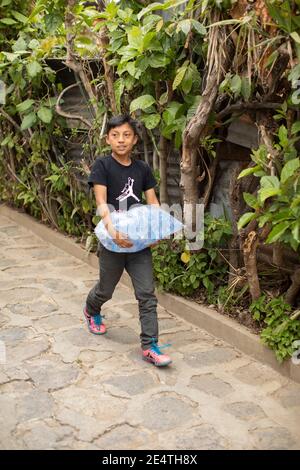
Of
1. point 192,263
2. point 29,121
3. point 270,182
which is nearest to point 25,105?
point 29,121

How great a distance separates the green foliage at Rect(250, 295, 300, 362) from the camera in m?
3.59

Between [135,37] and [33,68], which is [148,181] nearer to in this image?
[135,37]

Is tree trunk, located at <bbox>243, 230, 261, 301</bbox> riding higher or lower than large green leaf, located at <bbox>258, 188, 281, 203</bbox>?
lower

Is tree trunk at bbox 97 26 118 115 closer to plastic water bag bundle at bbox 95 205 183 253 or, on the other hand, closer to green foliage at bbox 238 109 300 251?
plastic water bag bundle at bbox 95 205 183 253

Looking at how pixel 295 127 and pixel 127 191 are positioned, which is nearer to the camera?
pixel 295 127

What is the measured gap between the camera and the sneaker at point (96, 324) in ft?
13.8

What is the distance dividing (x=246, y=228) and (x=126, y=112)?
1.61 m

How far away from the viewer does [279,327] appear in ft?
12.0

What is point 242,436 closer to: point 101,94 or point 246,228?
point 246,228

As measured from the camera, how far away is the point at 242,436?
2990 mm

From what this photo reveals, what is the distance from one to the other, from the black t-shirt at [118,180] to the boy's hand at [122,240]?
23cm

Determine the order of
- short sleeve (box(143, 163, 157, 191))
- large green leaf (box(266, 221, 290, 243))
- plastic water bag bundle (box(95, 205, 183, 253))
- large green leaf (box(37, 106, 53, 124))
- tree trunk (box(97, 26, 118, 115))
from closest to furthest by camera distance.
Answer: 1. large green leaf (box(266, 221, 290, 243))
2. plastic water bag bundle (box(95, 205, 183, 253))
3. short sleeve (box(143, 163, 157, 191))
4. tree trunk (box(97, 26, 118, 115))
5. large green leaf (box(37, 106, 53, 124))

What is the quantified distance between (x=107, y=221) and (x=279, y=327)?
1.24 meters

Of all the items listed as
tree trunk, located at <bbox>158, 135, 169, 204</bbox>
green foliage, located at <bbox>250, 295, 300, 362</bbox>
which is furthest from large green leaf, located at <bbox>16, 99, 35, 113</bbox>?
green foliage, located at <bbox>250, 295, 300, 362</bbox>
